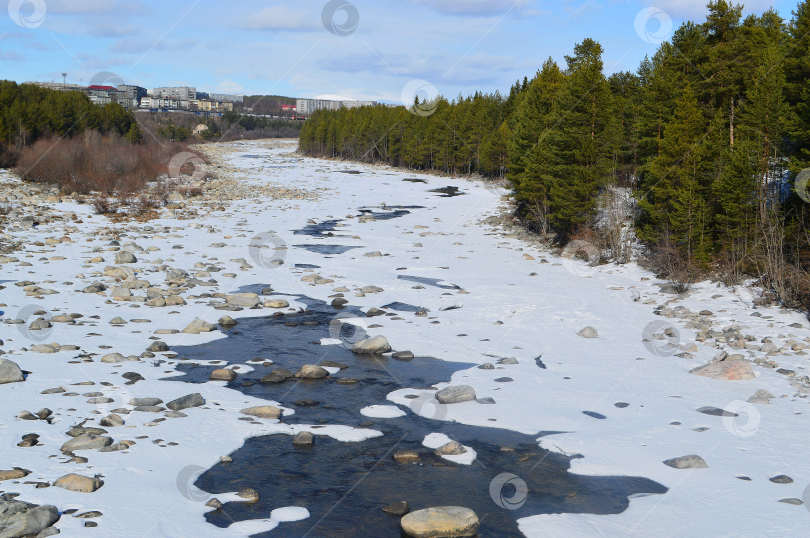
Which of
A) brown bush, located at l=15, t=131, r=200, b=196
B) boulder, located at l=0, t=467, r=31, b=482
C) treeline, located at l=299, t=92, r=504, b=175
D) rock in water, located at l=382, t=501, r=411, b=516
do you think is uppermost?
treeline, located at l=299, t=92, r=504, b=175

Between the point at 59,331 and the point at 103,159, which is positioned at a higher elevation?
the point at 103,159

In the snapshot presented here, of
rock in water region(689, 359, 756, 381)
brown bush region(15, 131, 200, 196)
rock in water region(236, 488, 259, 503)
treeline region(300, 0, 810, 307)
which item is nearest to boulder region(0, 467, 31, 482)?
rock in water region(236, 488, 259, 503)

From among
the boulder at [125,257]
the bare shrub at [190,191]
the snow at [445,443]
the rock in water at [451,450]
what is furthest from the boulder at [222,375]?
the bare shrub at [190,191]

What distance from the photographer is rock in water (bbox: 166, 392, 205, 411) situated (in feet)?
30.9

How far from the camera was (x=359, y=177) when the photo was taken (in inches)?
2709

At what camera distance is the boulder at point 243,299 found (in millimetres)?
16141

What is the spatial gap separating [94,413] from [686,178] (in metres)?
19.1

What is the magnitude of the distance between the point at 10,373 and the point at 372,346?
249 inches

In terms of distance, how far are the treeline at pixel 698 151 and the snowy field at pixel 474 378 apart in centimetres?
184

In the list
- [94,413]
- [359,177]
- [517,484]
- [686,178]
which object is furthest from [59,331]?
[359,177]

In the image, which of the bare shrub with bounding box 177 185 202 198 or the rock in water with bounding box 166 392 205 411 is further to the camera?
the bare shrub with bounding box 177 185 202 198

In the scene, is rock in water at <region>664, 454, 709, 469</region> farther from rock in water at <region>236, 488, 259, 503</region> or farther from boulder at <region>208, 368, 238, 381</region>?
boulder at <region>208, 368, 238, 381</region>

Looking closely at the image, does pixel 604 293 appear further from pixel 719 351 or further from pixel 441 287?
pixel 719 351

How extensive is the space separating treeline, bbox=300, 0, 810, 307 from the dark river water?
35.8ft
